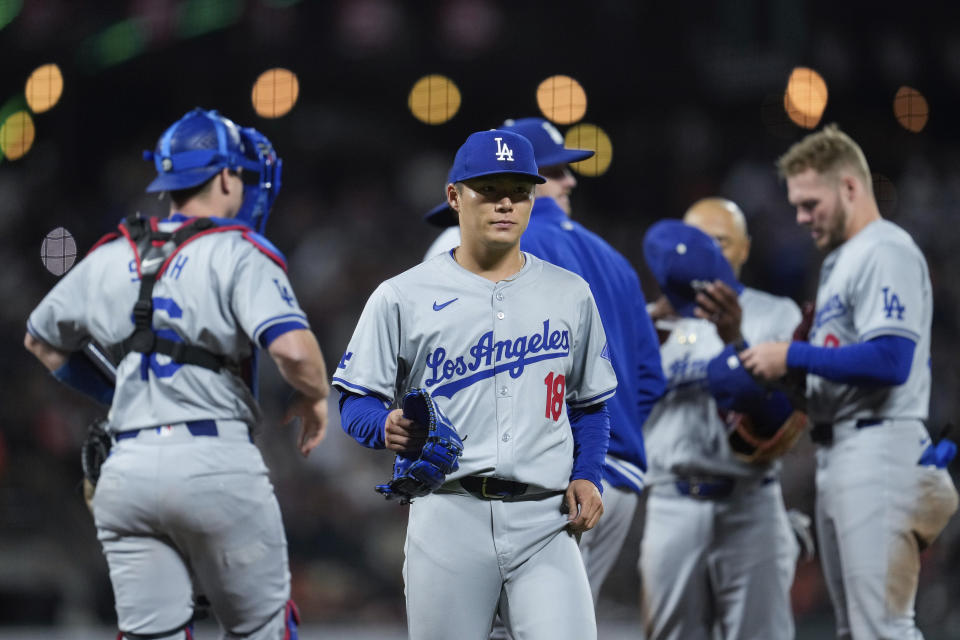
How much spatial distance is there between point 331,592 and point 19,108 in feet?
20.3

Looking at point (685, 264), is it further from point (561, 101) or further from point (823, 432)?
→ point (561, 101)

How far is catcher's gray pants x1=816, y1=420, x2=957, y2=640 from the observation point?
4.09 meters

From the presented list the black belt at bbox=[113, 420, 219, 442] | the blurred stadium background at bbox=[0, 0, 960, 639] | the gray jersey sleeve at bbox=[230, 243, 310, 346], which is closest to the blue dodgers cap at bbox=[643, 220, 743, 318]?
the gray jersey sleeve at bbox=[230, 243, 310, 346]

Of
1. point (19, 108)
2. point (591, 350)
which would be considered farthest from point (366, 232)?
point (591, 350)

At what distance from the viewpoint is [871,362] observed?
13.4ft

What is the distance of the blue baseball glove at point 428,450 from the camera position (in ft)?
8.93

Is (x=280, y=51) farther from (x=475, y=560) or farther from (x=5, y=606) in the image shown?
(x=475, y=560)

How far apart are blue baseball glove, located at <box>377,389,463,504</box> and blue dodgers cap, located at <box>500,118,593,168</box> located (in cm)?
164

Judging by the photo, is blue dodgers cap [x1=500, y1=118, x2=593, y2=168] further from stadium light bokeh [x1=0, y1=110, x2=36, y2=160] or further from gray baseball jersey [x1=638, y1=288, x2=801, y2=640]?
stadium light bokeh [x1=0, y1=110, x2=36, y2=160]

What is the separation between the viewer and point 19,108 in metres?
11.6

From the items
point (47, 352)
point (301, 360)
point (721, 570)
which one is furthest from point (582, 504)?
point (47, 352)

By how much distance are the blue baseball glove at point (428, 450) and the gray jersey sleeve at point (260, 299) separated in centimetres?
111

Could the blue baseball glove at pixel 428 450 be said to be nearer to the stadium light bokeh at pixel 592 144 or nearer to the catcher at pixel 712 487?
the catcher at pixel 712 487

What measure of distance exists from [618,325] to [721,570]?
4.43 ft
